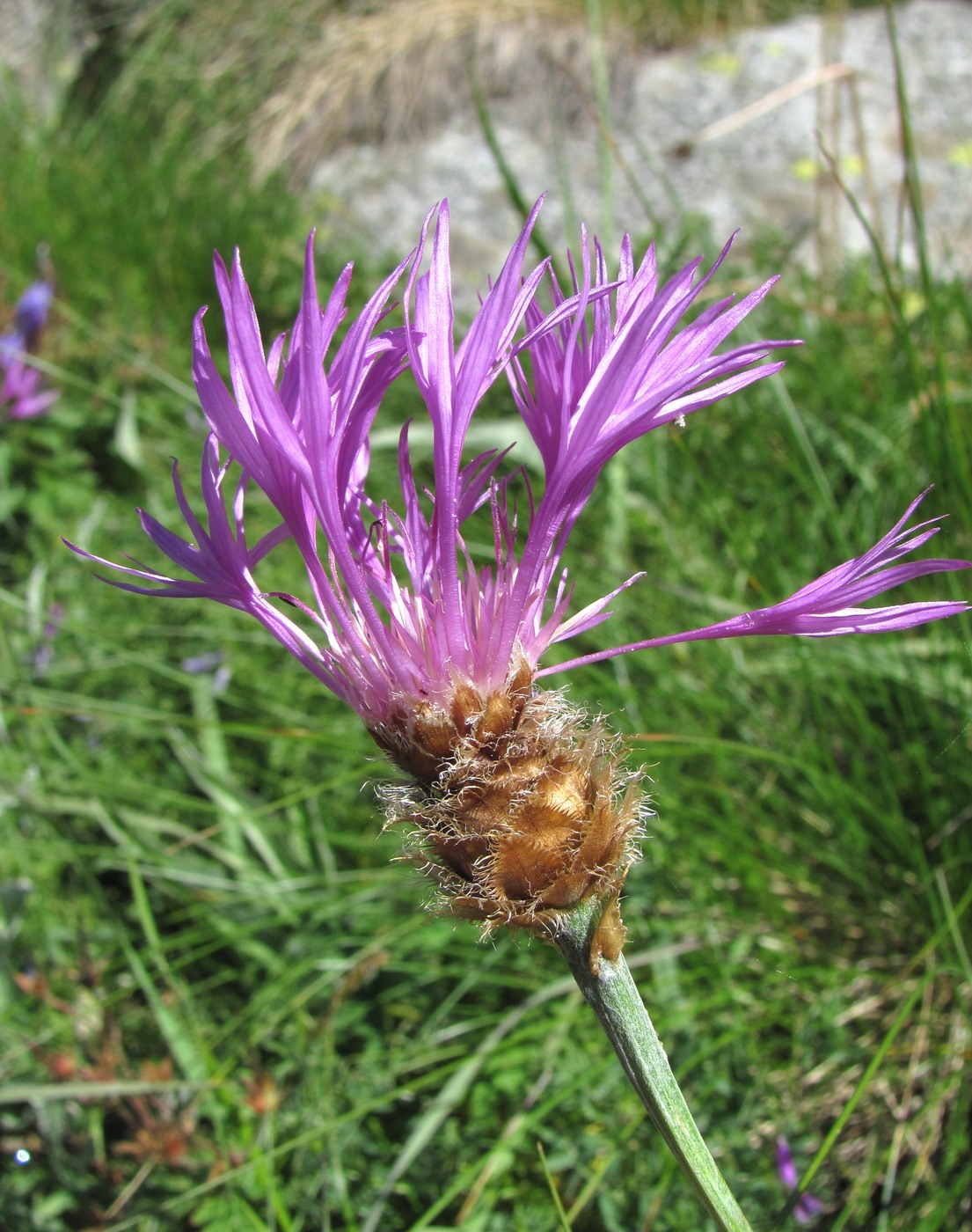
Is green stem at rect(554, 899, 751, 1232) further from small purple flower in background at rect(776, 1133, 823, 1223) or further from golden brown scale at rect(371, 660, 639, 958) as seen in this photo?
small purple flower in background at rect(776, 1133, 823, 1223)

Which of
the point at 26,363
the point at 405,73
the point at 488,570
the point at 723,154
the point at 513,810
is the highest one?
the point at 405,73

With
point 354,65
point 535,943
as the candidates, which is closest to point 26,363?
point 535,943

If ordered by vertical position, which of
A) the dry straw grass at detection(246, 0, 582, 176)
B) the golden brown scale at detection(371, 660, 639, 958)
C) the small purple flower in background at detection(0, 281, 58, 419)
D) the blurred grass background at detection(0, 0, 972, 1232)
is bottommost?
the blurred grass background at detection(0, 0, 972, 1232)

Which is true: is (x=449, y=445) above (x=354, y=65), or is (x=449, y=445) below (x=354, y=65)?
below

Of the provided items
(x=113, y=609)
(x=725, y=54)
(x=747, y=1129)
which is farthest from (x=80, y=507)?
(x=725, y=54)

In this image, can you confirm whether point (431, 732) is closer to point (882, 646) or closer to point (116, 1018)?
point (882, 646)

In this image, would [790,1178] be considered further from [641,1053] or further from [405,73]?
[405,73]

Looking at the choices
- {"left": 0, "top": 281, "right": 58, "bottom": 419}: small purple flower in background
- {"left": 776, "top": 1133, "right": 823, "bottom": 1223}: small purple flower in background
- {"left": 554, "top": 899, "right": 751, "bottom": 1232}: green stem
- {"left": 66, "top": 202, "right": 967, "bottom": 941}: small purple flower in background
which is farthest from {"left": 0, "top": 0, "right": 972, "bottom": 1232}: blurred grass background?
{"left": 0, "top": 281, "right": 58, "bottom": 419}: small purple flower in background
